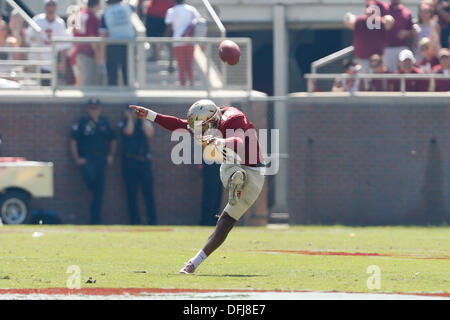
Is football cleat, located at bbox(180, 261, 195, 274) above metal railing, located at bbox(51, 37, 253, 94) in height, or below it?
below

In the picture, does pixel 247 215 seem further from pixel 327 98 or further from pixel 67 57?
pixel 67 57

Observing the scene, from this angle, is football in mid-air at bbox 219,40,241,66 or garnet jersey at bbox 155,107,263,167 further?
football in mid-air at bbox 219,40,241,66

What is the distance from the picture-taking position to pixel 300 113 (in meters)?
20.0

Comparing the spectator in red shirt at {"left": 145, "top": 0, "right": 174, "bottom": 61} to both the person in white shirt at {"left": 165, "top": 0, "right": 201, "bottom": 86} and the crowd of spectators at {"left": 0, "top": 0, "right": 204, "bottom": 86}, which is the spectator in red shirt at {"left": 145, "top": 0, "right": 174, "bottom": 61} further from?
the person in white shirt at {"left": 165, "top": 0, "right": 201, "bottom": 86}

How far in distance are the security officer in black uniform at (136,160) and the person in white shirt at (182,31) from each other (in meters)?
1.18

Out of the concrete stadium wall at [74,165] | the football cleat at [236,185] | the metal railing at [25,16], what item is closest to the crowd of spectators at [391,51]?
the concrete stadium wall at [74,165]

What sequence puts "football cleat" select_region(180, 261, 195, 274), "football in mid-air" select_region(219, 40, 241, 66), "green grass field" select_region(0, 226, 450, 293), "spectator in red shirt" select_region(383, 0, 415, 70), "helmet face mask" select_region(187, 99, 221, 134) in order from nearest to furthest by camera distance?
"green grass field" select_region(0, 226, 450, 293) → "helmet face mask" select_region(187, 99, 221, 134) → "football cleat" select_region(180, 261, 195, 274) → "football in mid-air" select_region(219, 40, 241, 66) → "spectator in red shirt" select_region(383, 0, 415, 70)

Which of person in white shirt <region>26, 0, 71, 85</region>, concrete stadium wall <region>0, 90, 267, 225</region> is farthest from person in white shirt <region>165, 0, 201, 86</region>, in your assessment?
person in white shirt <region>26, 0, 71, 85</region>

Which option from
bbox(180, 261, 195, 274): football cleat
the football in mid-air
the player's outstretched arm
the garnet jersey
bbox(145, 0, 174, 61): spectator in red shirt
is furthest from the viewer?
bbox(145, 0, 174, 61): spectator in red shirt

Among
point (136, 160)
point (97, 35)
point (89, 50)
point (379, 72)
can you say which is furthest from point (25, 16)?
point (379, 72)

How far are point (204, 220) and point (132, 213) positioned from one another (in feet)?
4.34

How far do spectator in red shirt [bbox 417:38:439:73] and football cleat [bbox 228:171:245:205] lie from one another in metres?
10.2

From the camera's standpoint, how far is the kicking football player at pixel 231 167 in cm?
1061

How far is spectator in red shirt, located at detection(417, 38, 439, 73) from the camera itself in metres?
20.1
